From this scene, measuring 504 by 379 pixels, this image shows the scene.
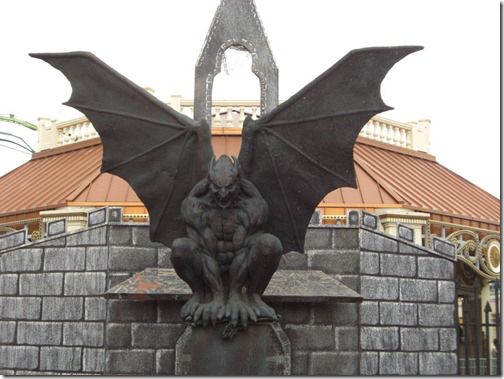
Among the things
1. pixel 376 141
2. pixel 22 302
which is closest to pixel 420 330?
pixel 22 302

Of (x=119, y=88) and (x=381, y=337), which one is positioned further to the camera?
(x=381, y=337)

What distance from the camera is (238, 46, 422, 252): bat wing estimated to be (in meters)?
6.64

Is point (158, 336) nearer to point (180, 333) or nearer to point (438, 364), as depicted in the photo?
point (180, 333)

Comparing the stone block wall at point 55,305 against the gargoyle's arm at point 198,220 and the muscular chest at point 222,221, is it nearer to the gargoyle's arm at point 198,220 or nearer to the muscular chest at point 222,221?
the gargoyle's arm at point 198,220

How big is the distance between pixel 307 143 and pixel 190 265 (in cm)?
141

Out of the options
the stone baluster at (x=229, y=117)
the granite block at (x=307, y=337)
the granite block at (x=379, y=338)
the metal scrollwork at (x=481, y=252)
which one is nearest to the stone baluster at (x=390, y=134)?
the metal scrollwork at (x=481, y=252)

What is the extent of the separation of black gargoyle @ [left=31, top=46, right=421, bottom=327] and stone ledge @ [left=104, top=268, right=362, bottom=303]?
981mm

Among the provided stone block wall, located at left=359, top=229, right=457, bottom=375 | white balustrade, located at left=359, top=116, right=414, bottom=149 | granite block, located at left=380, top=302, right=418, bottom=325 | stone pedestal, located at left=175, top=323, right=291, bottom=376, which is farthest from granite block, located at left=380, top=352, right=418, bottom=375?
white balustrade, located at left=359, top=116, right=414, bottom=149

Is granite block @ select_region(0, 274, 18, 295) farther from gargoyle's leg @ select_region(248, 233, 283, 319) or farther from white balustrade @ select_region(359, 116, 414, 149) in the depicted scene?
white balustrade @ select_region(359, 116, 414, 149)

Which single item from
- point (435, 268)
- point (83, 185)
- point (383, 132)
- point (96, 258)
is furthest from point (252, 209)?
point (383, 132)

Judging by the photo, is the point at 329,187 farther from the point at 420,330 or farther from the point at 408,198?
the point at 408,198

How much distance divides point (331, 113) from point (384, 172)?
28.5ft

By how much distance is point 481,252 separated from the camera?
48.1 feet

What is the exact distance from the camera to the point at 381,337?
8.77 metres
